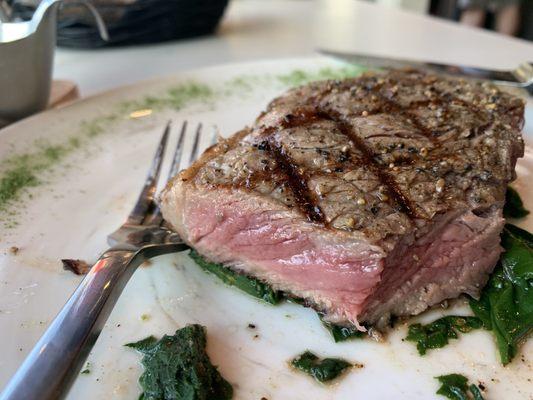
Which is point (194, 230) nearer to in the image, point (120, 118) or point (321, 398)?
point (321, 398)

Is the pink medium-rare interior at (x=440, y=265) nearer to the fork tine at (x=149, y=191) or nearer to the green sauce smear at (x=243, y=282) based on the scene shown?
the green sauce smear at (x=243, y=282)

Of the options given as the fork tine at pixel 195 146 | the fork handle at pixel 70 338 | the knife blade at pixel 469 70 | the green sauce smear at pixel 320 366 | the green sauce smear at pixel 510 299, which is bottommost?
the green sauce smear at pixel 320 366

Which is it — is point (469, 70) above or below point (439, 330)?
above

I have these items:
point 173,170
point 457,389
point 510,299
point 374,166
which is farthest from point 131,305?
point 510,299

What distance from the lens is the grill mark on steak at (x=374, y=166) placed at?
6.08 feet

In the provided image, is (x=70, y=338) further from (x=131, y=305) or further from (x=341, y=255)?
(x=341, y=255)

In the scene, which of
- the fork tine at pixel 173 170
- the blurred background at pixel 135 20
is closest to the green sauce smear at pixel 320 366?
the fork tine at pixel 173 170

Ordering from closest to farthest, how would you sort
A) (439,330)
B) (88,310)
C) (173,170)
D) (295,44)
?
(88,310) < (439,330) < (173,170) < (295,44)

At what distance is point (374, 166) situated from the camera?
6.58ft

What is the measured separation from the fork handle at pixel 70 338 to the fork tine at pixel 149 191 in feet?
1.63

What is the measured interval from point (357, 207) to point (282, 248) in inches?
14.1

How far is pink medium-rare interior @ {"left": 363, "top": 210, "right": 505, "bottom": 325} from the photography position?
1.91 meters

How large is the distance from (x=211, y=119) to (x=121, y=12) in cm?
183

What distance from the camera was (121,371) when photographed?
1703mm
